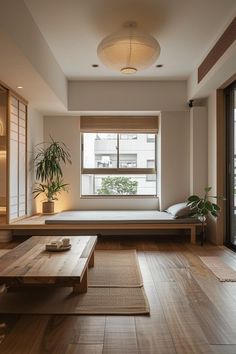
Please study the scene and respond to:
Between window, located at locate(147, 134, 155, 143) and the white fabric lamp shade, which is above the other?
the white fabric lamp shade

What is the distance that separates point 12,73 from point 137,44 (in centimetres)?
167

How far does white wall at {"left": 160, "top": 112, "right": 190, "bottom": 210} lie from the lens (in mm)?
5832

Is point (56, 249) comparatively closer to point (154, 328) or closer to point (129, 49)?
point (154, 328)

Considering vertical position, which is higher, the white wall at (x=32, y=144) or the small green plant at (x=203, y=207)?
the white wall at (x=32, y=144)

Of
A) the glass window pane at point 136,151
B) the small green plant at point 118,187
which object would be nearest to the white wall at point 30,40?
the glass window pane at point 136,151

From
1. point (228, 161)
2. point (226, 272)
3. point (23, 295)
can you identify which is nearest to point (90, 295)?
point (23, 295)

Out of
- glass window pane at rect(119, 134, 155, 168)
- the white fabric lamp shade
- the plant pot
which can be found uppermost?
the white fabric lamp shade

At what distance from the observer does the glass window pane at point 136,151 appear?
20.8 ft

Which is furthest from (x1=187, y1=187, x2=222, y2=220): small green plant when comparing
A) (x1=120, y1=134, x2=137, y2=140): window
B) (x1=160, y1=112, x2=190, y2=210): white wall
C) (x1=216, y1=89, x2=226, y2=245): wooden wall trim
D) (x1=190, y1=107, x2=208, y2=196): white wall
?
(x1=120, y1=134, x2=137, y2=140): window

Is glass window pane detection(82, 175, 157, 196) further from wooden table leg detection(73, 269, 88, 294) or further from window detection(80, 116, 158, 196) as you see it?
wooden table leg detection(73, 269, 88, 294)

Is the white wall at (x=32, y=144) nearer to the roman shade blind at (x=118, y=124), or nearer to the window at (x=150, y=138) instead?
the roman shade blind at (x=118, y=124)

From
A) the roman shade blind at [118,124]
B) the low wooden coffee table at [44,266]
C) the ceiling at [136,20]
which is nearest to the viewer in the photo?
the low wooden coffee table at [44,266]

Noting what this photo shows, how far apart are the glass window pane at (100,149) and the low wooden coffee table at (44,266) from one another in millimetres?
3290

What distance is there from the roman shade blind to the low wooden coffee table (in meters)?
3.40
